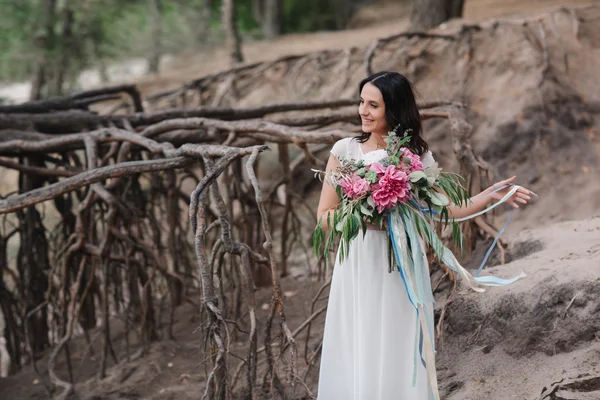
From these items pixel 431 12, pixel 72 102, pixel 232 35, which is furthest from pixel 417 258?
pixel 232 35

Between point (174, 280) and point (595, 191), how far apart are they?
4.31m

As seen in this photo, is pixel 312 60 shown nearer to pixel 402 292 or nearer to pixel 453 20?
pixel 453 20

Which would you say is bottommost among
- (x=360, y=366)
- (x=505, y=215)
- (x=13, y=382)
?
(x=13, y=382)

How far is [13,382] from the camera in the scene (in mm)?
5359

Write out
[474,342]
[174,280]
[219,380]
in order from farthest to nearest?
[174,280], [474,342], [219,380]

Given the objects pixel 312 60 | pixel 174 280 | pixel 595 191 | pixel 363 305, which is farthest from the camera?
pixel 312 60

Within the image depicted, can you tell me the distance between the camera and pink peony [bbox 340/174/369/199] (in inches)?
100

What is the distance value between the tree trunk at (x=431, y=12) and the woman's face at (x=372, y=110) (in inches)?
261

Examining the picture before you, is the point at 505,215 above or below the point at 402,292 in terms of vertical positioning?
below

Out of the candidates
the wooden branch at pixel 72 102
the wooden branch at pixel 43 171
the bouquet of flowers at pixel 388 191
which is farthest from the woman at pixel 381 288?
the wooden branch at pixel 72 102

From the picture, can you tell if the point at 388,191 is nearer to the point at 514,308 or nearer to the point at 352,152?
the point at 352,152

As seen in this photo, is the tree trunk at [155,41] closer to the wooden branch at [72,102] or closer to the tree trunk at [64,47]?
the tree trunk at [64,47]

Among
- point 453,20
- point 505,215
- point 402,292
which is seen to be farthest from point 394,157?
point 453,20

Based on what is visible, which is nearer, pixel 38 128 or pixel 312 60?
pixel 38 128
